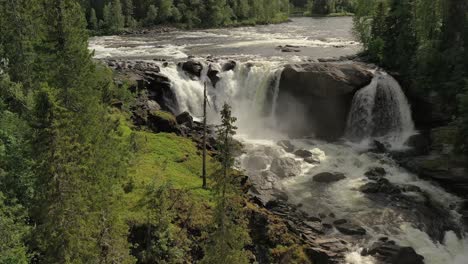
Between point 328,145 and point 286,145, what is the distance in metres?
5.13

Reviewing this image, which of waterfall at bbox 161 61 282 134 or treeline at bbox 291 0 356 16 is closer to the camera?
waterfall at bbox 161 61 282 134

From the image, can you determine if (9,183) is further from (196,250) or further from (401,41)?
(401,41)

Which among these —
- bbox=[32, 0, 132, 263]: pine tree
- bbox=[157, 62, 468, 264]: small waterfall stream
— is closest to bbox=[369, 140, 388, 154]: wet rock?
bbox=[157, 62, 468, 264]: small waterfall stream

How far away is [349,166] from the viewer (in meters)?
46.0

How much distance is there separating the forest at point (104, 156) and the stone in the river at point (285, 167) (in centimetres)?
782

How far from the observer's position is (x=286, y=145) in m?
51.4

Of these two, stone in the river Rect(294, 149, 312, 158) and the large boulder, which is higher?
the large boulder

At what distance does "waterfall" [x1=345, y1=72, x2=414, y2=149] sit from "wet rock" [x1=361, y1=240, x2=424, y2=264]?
2267cm

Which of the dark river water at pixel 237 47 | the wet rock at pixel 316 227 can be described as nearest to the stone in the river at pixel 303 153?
the wet rock at pixel 316 227

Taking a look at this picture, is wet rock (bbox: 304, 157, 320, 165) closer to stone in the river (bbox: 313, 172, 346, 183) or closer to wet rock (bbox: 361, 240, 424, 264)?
stone in the river (bbox: 313, 172, 346, 183)

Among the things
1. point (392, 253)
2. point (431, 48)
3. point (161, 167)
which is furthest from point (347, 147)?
point (161, 167)

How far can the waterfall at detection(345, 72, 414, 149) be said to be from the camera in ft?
175

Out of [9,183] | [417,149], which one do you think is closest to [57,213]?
[9,183]

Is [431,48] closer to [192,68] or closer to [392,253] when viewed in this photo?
[392,253]
